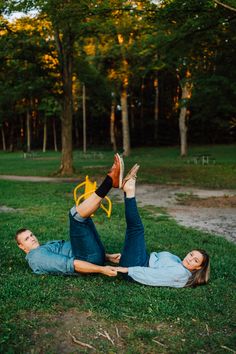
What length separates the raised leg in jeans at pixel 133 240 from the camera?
4754 mm

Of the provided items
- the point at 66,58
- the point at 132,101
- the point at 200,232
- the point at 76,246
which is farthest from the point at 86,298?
the point at 132,101

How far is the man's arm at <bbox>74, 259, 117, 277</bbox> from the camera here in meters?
4.77

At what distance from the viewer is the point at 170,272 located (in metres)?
4.79

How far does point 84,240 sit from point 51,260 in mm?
544

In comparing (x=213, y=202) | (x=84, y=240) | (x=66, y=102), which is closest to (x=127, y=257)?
(x=84, y=240)

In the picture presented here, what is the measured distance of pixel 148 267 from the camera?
4.88m

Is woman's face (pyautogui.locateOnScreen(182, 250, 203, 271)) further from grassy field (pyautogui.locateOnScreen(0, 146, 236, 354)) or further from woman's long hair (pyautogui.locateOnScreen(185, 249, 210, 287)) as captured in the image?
grassy field (pyautogui.locateOnScreen(0, 146, 236, 354))

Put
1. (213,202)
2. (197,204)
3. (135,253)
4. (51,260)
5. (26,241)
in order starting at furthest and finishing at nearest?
(213,202)
(197,204)
(26,241)
(51,260)
(135,253)

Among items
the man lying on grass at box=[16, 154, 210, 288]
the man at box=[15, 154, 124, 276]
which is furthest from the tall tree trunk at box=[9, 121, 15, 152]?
the man lying on grass at box=[16, 154, 210, 288]

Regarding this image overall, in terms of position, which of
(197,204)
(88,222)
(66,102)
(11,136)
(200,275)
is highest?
(66,102)

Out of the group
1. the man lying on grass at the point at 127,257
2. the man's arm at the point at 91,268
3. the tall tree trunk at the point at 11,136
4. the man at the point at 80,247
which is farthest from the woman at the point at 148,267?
the tall tree trunk at the point at 11,136

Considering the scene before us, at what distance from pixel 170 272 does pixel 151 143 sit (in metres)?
47.0

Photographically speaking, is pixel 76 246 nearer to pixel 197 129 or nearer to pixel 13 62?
pixel 13 62

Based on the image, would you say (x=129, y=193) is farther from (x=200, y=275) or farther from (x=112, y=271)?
(x=200, y=275)
